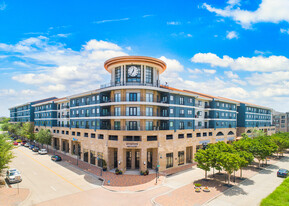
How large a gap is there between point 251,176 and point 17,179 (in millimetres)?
39553

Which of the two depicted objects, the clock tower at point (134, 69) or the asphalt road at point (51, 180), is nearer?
the asphalt road at point (51, 180)

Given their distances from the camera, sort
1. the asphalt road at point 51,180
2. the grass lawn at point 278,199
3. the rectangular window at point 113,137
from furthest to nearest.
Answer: the rectangular window at point 113,137
the asphalt road at point 51,180
the grass lawn at point 278,199

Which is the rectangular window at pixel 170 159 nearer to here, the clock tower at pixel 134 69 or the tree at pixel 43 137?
the clock tower at pixel 134 69

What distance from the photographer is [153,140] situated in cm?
3491

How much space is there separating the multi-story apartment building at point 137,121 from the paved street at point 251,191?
13.4 m

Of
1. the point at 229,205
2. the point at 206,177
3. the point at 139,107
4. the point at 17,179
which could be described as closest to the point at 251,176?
the point at 206,177

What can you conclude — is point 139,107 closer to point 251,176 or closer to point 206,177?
point 206,177

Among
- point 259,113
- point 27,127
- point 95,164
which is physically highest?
point 259,113

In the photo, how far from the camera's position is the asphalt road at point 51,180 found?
80.5ft

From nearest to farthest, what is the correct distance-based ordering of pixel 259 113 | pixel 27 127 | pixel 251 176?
pixel 251 176
pixel 27 127
pixel 259 113

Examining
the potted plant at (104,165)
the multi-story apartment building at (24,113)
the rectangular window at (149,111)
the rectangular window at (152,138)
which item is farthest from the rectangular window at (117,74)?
the multi-story apartment building at (24,113)

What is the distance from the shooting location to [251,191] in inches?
1003

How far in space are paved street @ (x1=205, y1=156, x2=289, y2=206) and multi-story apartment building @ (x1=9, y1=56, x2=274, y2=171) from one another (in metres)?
13.4

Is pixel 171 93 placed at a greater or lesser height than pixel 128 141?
greater
